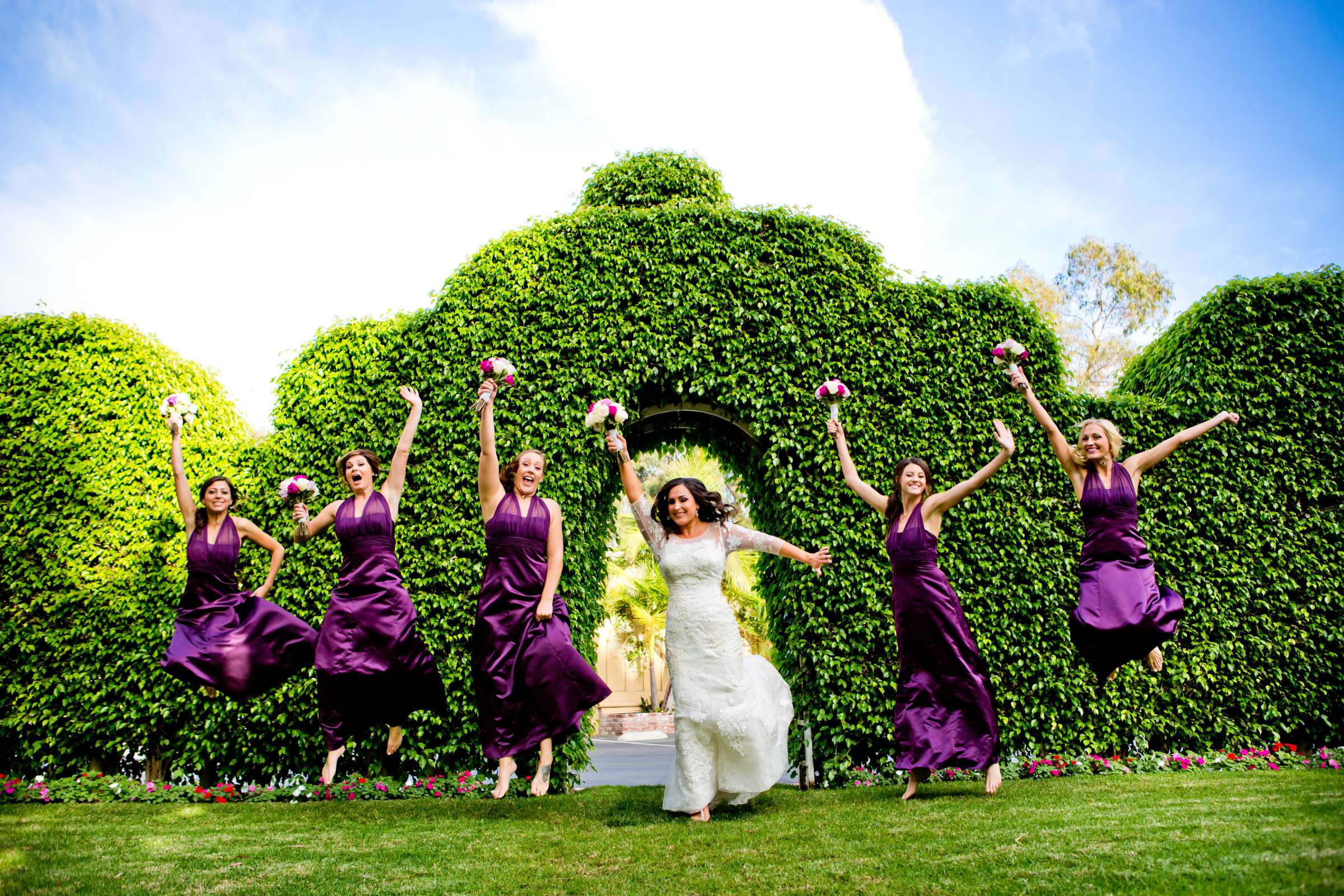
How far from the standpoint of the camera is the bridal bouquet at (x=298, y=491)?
6.57 metres

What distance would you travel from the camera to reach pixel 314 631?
6.30 metres

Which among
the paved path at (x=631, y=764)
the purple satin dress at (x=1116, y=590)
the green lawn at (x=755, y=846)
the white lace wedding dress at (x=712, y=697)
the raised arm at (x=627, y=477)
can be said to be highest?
the raised arm at (x=627, y=477)

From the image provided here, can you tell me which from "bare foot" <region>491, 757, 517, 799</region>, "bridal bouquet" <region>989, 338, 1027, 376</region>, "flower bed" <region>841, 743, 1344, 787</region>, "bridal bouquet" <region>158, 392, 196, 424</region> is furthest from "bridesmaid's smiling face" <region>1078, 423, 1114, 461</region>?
"bridal bouquet" <region>158, 392, 196, 424</region>

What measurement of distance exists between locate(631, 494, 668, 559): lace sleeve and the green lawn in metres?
1.71

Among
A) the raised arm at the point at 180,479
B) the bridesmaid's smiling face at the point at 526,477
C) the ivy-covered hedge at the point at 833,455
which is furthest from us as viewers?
the ivy-covered hedge at the point at 833,455

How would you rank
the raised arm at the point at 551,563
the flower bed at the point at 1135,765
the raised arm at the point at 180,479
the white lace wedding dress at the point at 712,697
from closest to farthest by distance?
the white lace wedding dress at the point at 712,697
the raised arm at the point at 551,563
the raised arm at the point at 180,479
the flower bed at the point at 1135,765

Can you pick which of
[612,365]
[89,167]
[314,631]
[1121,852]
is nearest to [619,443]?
[612,365]

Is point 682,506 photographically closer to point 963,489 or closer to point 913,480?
point 913,480


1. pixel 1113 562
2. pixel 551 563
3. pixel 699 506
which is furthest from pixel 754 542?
pixel 1113 562

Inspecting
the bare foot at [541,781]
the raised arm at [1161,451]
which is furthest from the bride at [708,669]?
the raised arm at [1161,451]

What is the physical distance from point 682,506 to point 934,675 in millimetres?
2224

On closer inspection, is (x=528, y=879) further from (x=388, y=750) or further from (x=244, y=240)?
(x=244, y=240)

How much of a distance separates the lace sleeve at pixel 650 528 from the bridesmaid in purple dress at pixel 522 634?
0.69m

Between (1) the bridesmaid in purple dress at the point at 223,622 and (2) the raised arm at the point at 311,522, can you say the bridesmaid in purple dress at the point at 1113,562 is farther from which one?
(1) the bridesmaid in purple dress at the point at 223,622
